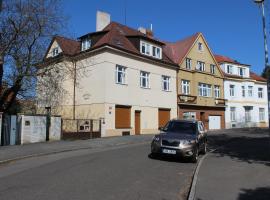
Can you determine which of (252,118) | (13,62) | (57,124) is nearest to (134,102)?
(57,124)

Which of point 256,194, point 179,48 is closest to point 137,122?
point 179,48

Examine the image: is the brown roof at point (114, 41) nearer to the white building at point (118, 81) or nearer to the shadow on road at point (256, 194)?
the white building at point (118, 81)

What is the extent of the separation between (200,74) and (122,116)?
15695mm

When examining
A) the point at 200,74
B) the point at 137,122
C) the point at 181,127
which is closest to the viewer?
the point at 181,127

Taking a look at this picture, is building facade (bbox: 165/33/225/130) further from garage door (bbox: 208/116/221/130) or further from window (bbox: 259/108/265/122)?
window (bbox: 259/108/265/122)

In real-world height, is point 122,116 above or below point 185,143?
above

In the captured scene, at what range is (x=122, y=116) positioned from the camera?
30969 millimetres

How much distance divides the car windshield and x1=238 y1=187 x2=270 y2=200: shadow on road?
22.0ft

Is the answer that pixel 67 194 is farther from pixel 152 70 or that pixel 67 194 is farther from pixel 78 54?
pixel 152 70

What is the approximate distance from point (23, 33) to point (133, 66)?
40.6ft

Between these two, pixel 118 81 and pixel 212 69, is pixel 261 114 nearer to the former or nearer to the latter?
pixel 212 69

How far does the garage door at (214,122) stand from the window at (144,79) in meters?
13.7

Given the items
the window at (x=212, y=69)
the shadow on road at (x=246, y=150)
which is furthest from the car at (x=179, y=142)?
the window at (x=212, y=69)

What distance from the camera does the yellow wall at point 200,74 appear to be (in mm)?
40500
